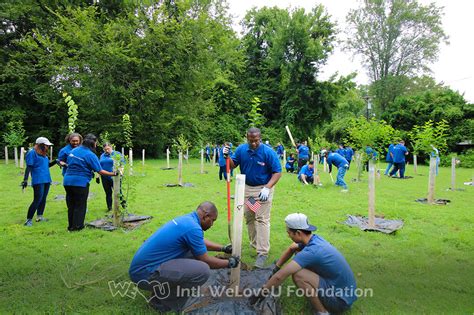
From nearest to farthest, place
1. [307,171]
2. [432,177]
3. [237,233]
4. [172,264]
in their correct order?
[172,264], [237,233], [432,177], [307,171]

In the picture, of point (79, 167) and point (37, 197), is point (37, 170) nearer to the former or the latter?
point (37, 197)

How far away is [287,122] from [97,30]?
19648mm

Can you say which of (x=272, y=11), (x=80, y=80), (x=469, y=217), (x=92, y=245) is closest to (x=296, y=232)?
(x=92, y=245)

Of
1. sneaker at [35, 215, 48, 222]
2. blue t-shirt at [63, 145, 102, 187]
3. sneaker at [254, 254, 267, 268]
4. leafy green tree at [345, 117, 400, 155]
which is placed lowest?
sneaker at [254, 254, 267, 268]

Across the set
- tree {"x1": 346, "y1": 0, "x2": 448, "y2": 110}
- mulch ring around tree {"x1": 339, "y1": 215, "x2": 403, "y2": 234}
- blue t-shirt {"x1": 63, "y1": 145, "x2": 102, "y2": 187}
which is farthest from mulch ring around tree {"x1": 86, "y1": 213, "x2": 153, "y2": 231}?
tree {"x1": 346, "y1": 0, "x2": 448, "y2": 110}

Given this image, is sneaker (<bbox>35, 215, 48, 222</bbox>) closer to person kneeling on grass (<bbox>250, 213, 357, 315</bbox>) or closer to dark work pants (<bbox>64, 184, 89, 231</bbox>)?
dark work pants (<bbox>64, 184, 89, 231</bbox>)

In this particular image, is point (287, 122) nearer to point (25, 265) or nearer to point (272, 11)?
point (272, 11)

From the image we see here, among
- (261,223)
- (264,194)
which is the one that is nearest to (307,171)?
(261,223)

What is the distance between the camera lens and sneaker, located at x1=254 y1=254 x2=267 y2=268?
4.80 m

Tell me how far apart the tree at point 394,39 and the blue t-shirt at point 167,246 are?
123ft

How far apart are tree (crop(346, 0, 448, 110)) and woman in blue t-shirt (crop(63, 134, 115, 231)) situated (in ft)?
118

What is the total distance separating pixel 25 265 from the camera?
4875 mm

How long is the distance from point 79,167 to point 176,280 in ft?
12.9

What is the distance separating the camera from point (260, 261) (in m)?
4.89
